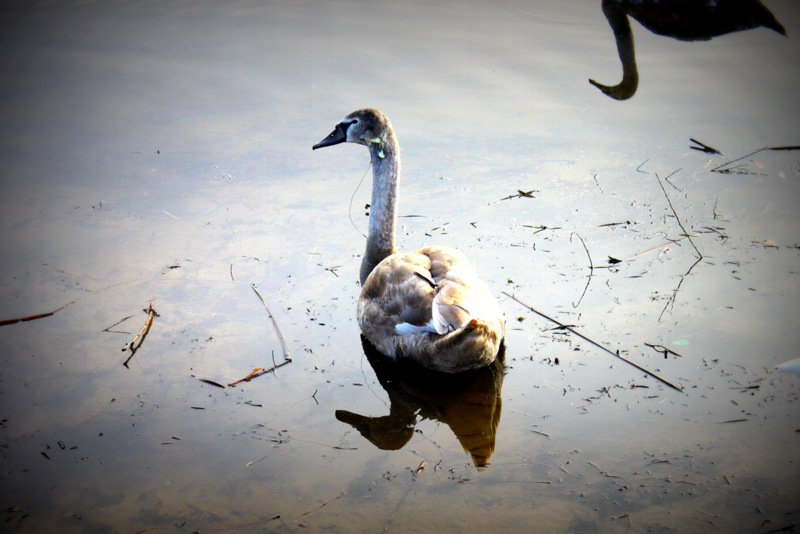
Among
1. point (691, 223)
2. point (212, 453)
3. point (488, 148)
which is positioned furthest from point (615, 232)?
point (212, 453)

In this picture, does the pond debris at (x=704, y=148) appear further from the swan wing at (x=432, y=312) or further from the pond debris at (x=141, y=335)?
the pond debris at (x=141, y=335)

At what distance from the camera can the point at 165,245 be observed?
20.2 feet

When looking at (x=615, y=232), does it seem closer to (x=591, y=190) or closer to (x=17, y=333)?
(x=591, y=190)

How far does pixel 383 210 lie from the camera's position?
5684 millimetres

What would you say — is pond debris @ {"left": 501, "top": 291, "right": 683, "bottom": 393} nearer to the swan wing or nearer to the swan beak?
the swan wing

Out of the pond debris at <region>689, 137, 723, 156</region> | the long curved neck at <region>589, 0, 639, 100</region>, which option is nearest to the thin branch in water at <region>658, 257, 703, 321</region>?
the long curved neck at <region>589, 0, 639, 100</region>

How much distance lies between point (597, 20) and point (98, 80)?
8297 millimetres

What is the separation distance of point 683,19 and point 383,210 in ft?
8.83

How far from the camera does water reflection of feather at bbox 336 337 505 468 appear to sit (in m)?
4.13

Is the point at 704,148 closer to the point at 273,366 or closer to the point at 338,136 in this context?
the point at 338,136

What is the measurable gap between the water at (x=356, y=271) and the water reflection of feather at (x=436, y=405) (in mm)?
24

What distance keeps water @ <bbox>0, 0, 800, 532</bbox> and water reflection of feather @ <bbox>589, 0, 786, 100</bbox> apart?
1.89 meters

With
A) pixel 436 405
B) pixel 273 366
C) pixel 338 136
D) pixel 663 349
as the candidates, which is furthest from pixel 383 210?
pixel 663 349

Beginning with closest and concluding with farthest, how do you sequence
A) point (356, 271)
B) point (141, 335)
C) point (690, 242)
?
point (141, 335), point (356, 271), point (690, 242)
